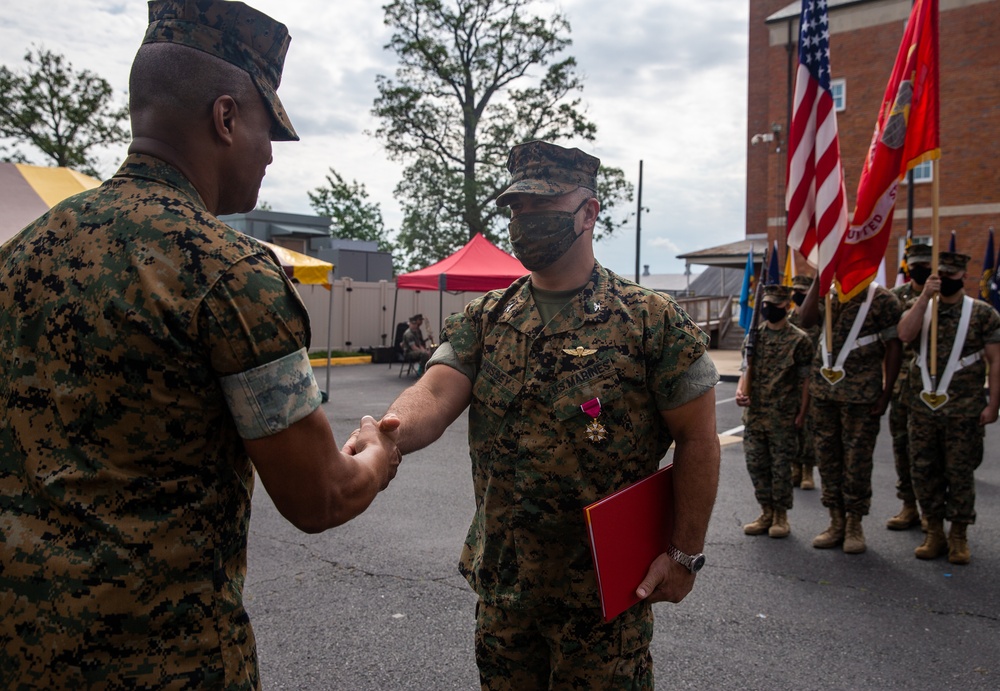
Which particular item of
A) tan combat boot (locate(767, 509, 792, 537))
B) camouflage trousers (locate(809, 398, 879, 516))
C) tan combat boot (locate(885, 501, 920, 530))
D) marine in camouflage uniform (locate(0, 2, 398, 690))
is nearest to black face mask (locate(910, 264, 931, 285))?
camouflage trousers (locate(809, 398, 879, 516))

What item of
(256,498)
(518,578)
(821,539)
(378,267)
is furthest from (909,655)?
(378,267)

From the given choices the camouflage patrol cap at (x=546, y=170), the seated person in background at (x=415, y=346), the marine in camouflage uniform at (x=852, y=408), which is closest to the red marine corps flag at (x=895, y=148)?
the marine in camouflage uniform at (x=852, y=408)

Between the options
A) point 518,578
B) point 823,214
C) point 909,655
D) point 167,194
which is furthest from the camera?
point 823,214

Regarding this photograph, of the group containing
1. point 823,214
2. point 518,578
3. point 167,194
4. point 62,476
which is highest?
point 823,214

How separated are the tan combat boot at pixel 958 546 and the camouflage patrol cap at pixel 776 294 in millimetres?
2141

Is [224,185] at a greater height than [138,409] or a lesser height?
greater

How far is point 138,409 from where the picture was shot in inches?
52.3

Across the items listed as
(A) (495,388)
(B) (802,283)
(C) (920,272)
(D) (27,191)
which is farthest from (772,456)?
(D) (27,191)

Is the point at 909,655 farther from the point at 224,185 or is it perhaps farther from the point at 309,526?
the point at 224,185

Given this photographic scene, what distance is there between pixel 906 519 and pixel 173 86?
6359 mm

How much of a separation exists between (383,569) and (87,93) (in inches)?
1234

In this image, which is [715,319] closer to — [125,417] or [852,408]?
[852,408]

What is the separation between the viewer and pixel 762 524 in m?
5.82

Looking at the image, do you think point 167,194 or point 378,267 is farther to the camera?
point 378,267
